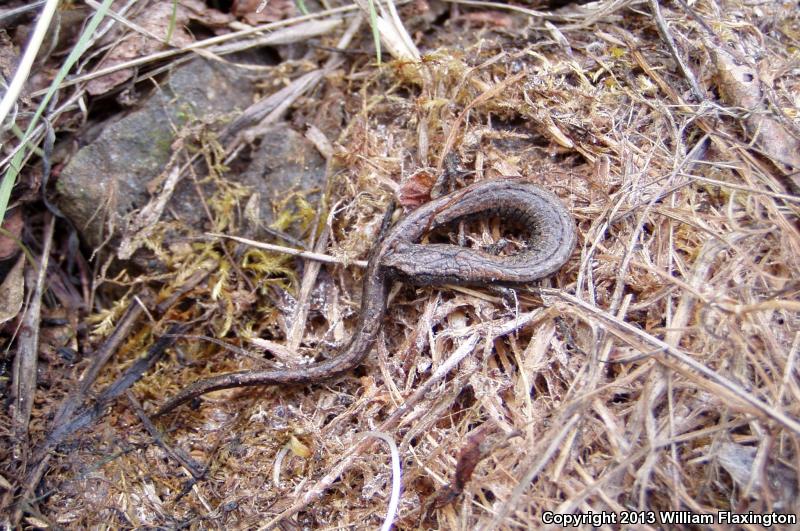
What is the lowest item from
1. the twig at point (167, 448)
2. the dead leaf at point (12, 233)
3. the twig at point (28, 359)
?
the twig at point (167, 448)

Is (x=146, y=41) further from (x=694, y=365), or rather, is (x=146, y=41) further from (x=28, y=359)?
(x=694, y=365)

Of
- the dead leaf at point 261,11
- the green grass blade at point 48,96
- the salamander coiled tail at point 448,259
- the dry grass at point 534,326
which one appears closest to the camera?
Answer: the dry grass at point 534,326

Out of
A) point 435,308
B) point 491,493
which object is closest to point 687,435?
point 491,493

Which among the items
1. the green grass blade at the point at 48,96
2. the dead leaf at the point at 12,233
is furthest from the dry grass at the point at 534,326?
the green grass blade at the point at 48,96

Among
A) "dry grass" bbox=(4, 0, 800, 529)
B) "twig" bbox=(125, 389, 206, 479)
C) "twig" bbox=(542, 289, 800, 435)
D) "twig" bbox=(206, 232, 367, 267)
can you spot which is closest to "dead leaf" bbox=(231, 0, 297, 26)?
"dry grass" bbox=(4, 0, 800, 529)

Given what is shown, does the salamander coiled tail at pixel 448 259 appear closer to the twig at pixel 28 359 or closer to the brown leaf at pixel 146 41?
the twig at pixel 28 359
